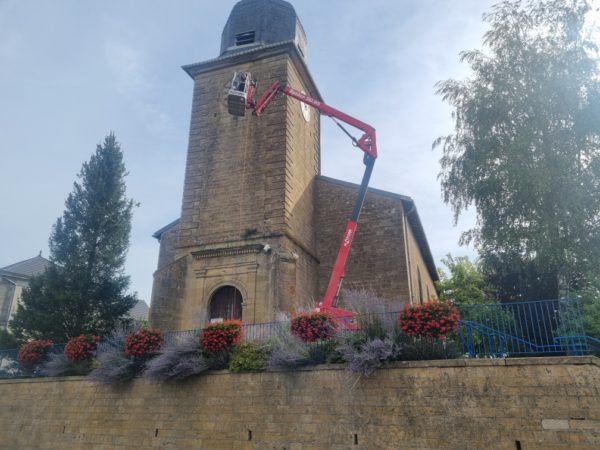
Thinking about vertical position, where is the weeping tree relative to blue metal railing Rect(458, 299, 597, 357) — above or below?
above

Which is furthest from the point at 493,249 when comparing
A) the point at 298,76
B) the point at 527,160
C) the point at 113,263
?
the point at 113,263

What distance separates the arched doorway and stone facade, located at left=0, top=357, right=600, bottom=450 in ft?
13.1

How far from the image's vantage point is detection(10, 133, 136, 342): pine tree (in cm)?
1648

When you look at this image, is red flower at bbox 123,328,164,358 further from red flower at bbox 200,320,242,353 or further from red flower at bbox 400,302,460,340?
red flower at bbox 400,302,460,340

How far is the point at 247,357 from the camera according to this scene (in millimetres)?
9852

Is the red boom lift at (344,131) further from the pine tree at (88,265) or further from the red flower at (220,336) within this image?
the pine tree at (88,265)

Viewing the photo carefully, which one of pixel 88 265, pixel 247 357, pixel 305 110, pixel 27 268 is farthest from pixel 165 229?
pixel 27 268

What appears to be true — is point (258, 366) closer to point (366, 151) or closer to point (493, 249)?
point (366, 151)

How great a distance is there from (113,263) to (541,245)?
49.4 ft

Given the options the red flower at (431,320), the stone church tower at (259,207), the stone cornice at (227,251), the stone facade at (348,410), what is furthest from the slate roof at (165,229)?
the red flower at (431,320)

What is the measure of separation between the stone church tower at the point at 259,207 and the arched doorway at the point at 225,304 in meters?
0.03

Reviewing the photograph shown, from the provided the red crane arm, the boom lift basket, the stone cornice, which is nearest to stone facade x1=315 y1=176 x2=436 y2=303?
the red crane arm

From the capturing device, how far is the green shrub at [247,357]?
31.8ft

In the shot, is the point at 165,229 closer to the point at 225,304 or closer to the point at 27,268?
the point at 225,304
